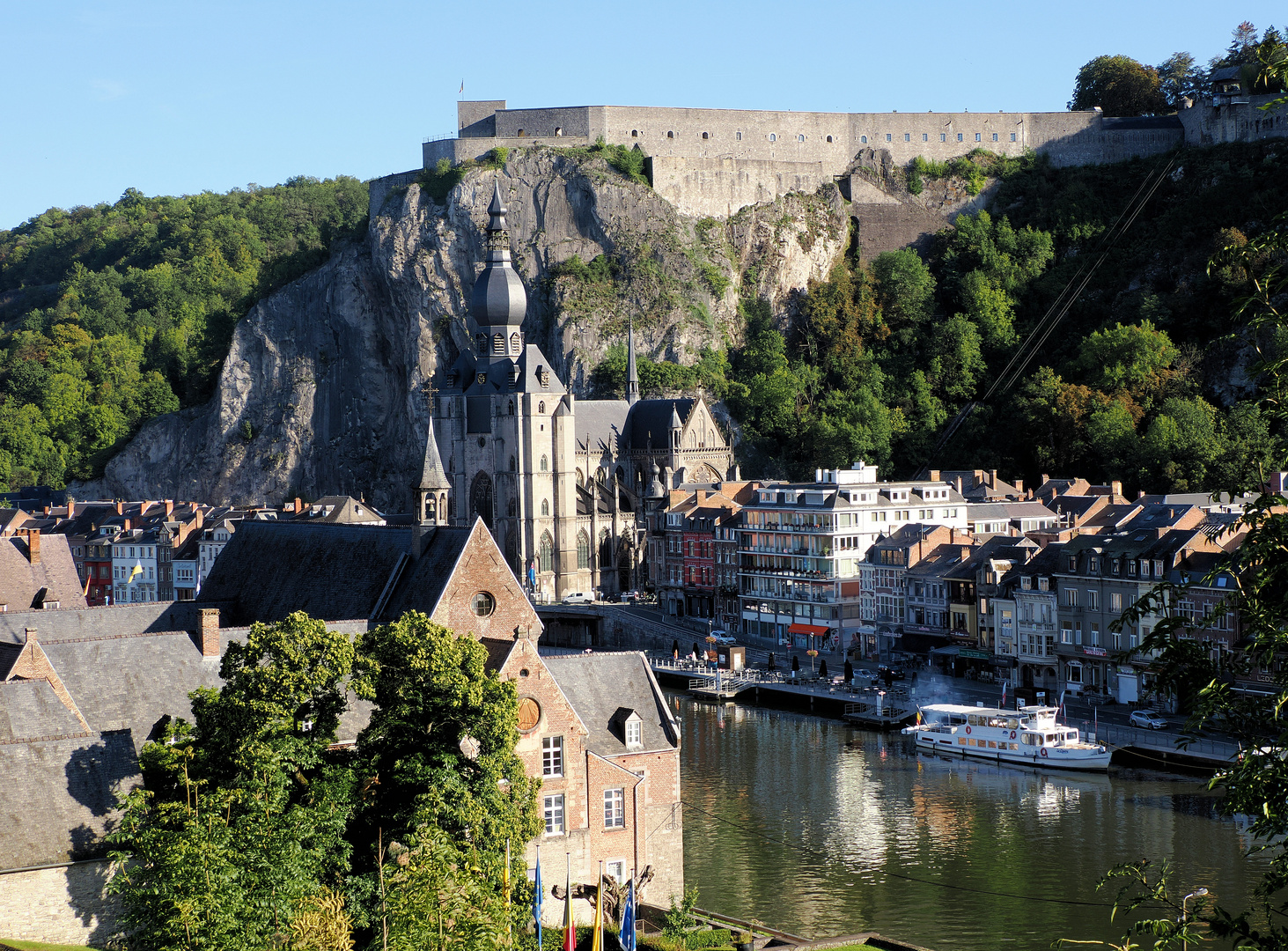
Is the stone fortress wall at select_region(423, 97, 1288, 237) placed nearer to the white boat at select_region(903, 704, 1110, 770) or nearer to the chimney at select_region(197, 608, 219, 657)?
the white boat at select_region(903, 704, 1110, 770)

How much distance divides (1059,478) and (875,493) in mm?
22004

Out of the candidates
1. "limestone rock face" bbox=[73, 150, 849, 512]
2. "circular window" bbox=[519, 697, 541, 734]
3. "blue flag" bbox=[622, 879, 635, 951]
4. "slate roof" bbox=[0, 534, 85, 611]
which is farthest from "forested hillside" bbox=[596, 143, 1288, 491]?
"blue flag" bbox=[622, 879, 635, 951]

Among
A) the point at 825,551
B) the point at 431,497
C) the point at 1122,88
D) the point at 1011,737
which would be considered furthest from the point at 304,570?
the point at 1122,88

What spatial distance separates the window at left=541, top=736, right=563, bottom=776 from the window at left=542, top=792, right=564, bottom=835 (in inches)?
18.6

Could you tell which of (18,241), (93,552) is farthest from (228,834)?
(18,241)

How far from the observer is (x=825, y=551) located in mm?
75500

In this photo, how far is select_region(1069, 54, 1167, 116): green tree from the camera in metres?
126

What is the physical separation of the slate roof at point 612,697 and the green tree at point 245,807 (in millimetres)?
6367

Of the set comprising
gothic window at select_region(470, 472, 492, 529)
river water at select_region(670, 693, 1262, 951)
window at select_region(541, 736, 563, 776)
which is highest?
gothic window at select_region(470, 472, 492, 529)

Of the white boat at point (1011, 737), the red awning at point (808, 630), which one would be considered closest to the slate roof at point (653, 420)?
the red awning at point (808, 630)

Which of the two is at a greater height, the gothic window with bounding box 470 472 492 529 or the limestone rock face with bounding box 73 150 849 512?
the limestone rock face with bounding box 73 150 849 512

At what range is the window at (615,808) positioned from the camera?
107 feet

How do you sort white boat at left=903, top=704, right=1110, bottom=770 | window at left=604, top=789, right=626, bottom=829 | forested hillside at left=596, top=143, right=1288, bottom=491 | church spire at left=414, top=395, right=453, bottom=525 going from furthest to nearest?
forested hillside at left=596, top=143, right=1288, bottom=491 < white boat at left=903, top=704, right=1110, bottom=770 < church spire at left=414, top=395, right=453, bottom=525 < window at left=604, top=789, right=626, bottom=829

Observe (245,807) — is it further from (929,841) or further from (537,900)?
(929,841)
